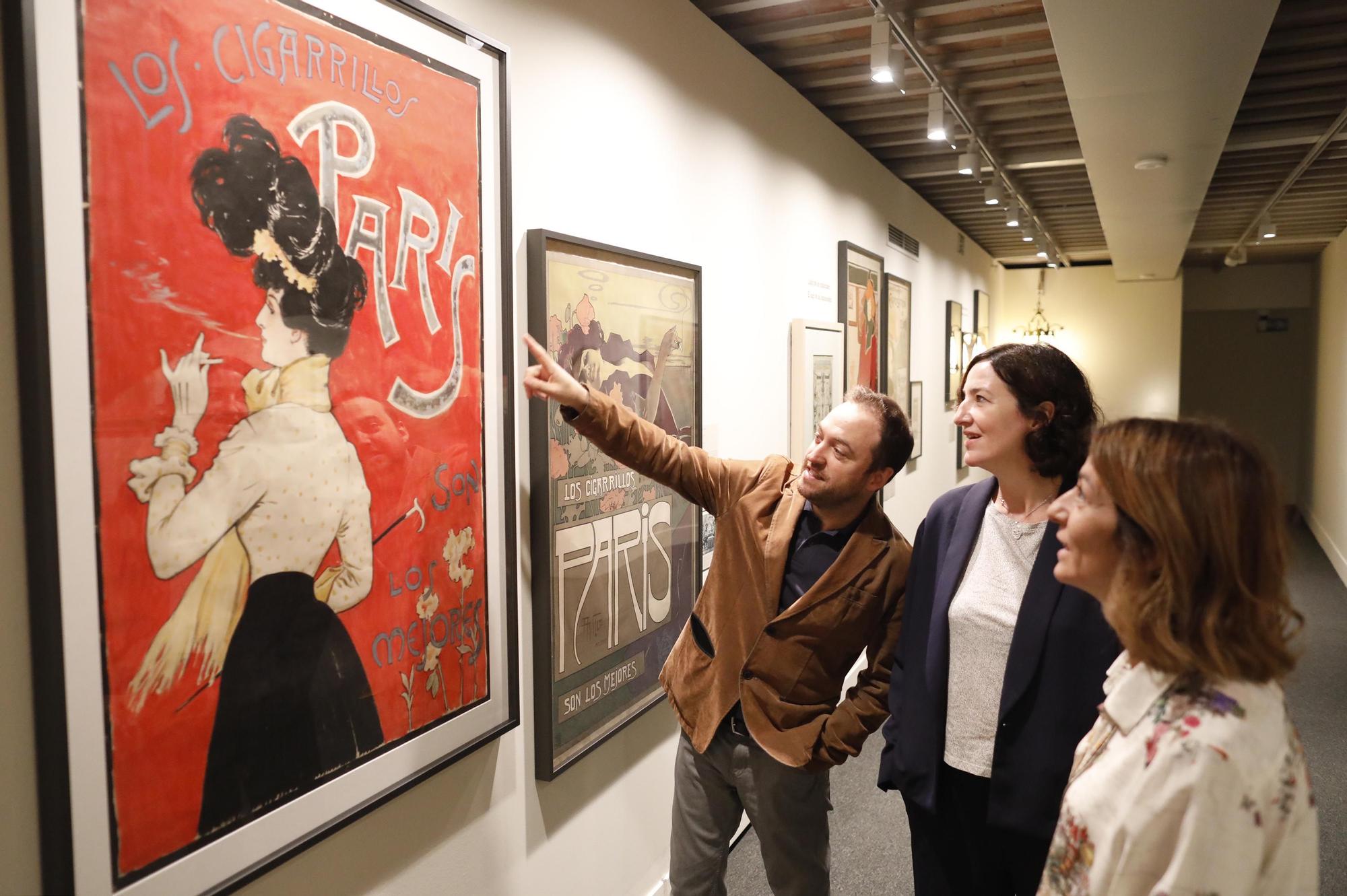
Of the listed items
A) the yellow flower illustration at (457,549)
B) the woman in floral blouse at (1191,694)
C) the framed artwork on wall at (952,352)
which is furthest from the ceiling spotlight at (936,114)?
the framed artwork on wall at (952,352)

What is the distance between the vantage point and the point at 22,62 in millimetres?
1155

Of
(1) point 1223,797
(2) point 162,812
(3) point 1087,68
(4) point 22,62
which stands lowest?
(2) point 162,812

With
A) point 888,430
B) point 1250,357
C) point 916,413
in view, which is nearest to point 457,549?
point 888,430

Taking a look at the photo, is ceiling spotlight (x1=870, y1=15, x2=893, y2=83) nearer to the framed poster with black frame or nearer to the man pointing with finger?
the man pointing with finger

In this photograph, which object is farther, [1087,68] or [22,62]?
→ [1087,68]

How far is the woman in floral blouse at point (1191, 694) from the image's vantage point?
1022mm

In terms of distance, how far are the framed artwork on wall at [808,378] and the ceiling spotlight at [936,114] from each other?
932mm

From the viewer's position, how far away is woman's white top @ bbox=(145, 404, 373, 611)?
1.37 m

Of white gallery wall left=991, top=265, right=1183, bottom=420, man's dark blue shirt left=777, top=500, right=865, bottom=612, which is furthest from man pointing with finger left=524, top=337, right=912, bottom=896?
white gallery wall left=991, top=265, right=1183, bottom=420

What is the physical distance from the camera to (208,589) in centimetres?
142

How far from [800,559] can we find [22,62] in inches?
66.7

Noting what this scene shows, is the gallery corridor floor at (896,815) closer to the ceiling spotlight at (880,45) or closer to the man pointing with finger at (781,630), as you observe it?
the man pointing with finger at (781,630)

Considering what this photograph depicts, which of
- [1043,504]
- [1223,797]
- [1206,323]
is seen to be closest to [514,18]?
[1043,504]

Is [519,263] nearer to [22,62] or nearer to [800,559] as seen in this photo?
[800,559]
